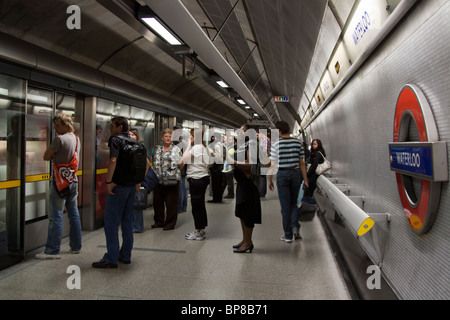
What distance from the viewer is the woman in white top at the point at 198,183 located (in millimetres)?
4887

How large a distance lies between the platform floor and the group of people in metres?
0.20

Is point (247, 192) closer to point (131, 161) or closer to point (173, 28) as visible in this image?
point (131, 161)

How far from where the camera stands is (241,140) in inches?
175

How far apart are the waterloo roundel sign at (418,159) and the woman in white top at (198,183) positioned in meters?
3.09

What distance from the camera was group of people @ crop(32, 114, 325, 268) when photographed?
12.0 feet

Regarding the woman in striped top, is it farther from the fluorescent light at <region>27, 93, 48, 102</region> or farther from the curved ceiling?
the fluorescent light at <region>27, 93, 48, 102</region>

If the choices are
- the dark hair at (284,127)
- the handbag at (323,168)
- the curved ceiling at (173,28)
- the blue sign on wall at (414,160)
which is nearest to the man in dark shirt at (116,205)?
the curved ceiling at (173,28)

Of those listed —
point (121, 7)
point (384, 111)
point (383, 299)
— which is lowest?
point (383, 299)

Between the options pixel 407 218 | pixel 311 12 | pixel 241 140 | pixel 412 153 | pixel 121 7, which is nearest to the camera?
pixel 412 153

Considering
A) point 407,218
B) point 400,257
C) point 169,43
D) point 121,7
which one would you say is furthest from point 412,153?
point 169,43

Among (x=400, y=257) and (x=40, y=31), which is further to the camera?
(x=40, y=31)

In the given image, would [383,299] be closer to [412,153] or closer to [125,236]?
[412,153]

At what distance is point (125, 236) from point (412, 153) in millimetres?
3153

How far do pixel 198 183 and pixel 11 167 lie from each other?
8.03ft
